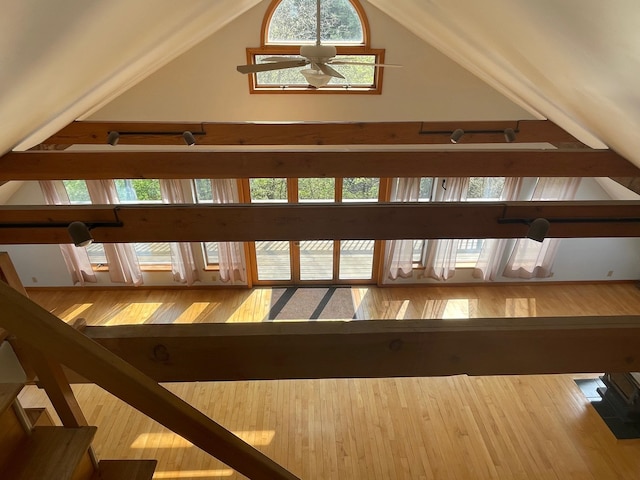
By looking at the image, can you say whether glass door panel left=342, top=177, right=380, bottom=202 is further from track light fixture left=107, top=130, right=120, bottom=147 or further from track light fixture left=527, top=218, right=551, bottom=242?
track light fixture left=527, top=218, right=551, bottom=242

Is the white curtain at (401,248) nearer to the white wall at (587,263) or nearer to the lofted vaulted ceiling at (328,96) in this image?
the white wall at (587,263)

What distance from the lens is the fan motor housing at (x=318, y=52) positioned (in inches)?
98.8

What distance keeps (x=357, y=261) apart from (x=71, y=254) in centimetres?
386

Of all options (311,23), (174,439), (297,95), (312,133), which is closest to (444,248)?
(297,95)

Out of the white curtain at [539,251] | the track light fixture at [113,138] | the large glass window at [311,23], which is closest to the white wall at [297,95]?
the large glass window at [311,23]

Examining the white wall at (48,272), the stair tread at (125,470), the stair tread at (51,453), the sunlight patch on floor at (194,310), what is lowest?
the sunlight patch on floor at (194,310)

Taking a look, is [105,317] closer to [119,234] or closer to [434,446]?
[119,234]

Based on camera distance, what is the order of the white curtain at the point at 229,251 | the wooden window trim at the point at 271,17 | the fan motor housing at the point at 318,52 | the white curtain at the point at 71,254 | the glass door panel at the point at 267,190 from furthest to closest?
the glass door panel at the point at 267,190, the white curtain at the point at 229,251, the white curtain at the point at 71,254, the wooden window trim at the point at 271,17, the fan motor housing at the point at 318,52

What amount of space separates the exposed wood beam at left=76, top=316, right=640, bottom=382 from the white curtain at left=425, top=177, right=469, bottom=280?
3.75m

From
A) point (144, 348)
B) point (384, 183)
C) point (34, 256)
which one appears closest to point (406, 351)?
point (144, 348)

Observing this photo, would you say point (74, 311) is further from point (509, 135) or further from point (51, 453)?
point (509, 135)

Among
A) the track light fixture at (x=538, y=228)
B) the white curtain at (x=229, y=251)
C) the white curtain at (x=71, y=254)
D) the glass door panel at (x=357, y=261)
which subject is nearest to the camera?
the track light fixture at (x=538, y=228)

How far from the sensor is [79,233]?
5.67ft

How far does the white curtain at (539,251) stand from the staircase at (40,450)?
5.10 m
